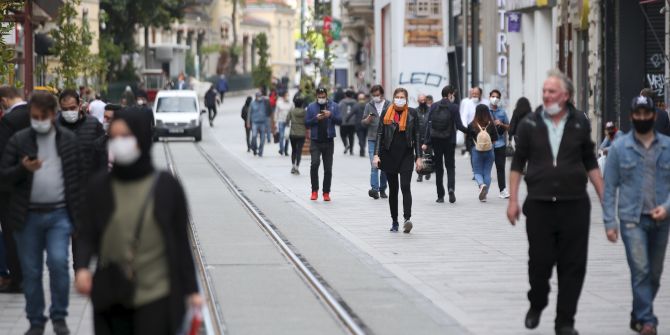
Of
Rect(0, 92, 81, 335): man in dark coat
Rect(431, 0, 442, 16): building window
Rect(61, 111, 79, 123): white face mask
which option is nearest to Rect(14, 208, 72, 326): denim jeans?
Rect(0, 92, 81, 335): man in dark coat

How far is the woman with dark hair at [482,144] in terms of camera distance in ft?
76.2

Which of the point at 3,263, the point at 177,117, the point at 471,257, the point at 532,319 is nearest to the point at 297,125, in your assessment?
the point at 471,257

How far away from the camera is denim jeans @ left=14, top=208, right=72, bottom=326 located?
10.4 meters

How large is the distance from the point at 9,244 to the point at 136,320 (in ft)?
18.9

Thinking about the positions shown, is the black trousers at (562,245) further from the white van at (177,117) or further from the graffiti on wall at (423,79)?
the white van at (177,117)

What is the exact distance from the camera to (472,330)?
10.7 metres

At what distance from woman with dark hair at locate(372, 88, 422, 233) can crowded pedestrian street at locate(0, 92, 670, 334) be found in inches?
19.5

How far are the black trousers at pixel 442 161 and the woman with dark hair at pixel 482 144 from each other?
14.7 inches

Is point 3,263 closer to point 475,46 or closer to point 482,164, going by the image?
point 482,164

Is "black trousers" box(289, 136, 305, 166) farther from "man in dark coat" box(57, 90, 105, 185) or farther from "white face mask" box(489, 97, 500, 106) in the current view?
"man in dark coat" box(57, 90, 105, 185)

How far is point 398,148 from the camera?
17.9 metres

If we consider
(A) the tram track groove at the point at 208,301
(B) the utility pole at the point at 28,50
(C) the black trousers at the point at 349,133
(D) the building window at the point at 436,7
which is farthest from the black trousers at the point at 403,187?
(D) the building window at the point at 436,7

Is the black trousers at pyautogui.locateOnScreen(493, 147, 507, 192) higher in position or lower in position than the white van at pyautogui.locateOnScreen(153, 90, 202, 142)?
lower

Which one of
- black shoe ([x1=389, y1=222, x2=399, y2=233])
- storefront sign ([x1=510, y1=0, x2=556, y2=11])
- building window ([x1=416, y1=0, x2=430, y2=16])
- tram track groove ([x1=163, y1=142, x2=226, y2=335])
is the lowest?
tram track groove ([x1=163, y1=142, x2=226, y2=335])
